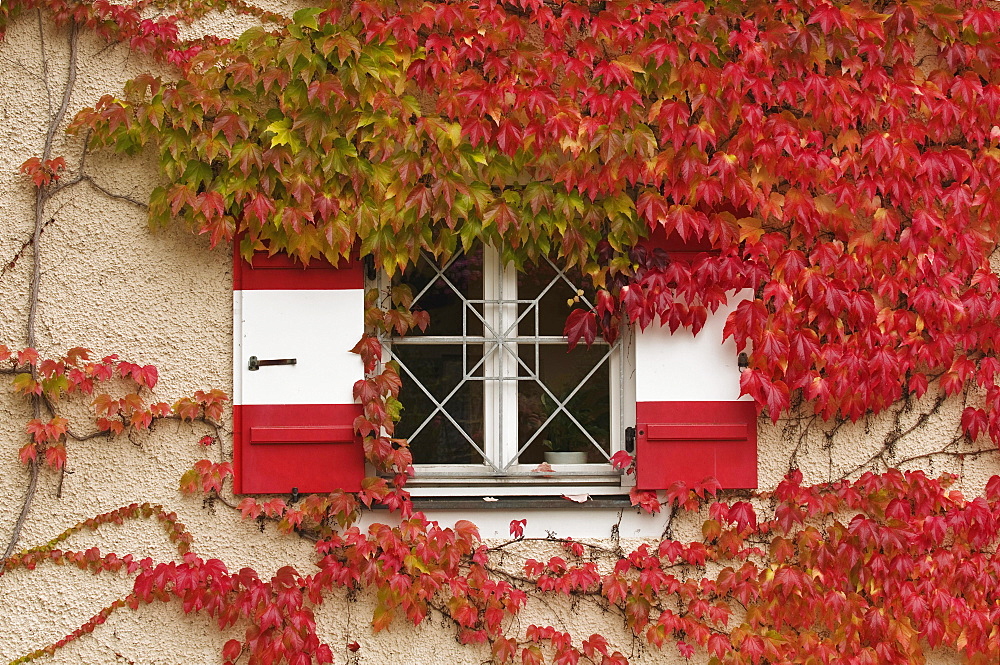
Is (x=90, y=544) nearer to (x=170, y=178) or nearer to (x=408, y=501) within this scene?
(x=408, y=501)

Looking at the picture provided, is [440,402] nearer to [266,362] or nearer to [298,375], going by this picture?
[298,375]

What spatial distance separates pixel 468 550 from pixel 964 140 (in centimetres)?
294

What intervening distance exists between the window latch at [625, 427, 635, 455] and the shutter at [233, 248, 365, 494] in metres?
1.21

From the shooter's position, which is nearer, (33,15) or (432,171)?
(432,171)

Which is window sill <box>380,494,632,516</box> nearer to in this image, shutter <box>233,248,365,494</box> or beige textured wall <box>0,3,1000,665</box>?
shutter <box>233,248,365,494</box>

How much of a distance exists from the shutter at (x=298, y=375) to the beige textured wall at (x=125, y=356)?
17cm

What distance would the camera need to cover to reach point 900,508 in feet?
11.0

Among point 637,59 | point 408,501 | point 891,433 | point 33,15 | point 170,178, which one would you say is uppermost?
point 33,15

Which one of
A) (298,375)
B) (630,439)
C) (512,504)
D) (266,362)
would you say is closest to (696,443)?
(630,439)

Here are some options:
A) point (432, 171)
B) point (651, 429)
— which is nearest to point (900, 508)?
point (651, 429)

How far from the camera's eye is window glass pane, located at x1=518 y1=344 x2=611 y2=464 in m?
3.49

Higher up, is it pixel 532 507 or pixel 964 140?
pixel 964 140

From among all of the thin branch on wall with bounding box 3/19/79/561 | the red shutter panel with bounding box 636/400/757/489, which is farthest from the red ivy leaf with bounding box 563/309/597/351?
the thin branch on wall with bounding box 3/19/79/561

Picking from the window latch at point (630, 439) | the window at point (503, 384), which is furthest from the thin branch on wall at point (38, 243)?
the window latch at point (630, 439)
